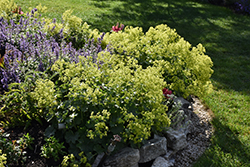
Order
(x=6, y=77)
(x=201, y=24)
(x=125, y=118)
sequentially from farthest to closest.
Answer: (x=201, y=24)
(x=6, y=77)
(x=125, y=118)

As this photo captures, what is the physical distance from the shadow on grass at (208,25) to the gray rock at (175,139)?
2.75 m

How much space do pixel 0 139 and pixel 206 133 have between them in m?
3.21

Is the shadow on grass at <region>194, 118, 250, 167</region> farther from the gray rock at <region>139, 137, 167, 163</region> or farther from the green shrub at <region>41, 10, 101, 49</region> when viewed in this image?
the green shrub at <region>41, 10, 101, 49</region>

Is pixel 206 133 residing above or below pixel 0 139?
below

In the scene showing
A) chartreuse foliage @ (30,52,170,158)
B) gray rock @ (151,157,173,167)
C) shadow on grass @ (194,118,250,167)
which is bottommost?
shadow on grass @ (194,118,250,167)

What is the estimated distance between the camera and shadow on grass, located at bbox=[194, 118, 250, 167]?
352cm

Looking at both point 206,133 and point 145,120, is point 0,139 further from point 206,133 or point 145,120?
point 206,133

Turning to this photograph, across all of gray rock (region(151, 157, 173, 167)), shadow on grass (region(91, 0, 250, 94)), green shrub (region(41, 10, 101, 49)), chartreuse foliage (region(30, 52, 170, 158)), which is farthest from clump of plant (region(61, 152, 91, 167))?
shadow on grass (region(91, 0, 250, 94))

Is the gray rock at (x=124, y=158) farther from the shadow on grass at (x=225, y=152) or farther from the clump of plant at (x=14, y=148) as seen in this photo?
the shadow on grass at (x=225, y=152)

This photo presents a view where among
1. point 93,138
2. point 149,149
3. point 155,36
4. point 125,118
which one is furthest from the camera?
point 155,36

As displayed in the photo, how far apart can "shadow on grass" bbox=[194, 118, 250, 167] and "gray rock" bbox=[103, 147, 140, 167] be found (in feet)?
3.38

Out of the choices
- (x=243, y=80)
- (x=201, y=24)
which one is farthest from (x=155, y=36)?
(x=201, y=24)

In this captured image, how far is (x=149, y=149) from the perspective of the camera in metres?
3.10

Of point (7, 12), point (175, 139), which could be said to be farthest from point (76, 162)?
point (7, 12)
